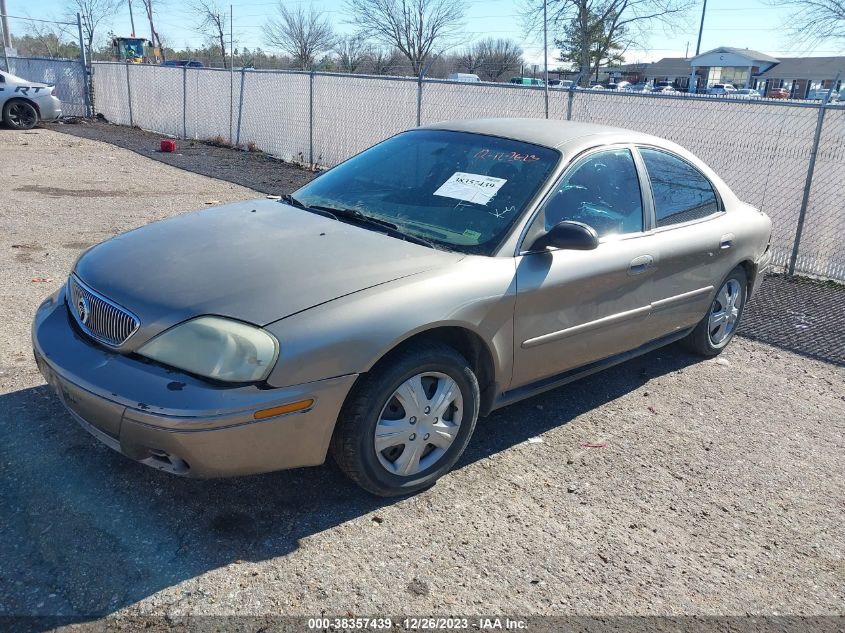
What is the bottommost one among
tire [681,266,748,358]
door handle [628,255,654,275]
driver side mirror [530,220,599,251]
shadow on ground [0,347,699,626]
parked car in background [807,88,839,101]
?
shadow on ground [0,347,699,626]

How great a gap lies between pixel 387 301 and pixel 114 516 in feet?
4.71

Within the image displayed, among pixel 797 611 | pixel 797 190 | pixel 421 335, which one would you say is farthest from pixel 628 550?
pixel 797 190

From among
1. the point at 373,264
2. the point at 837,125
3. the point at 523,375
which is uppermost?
the point at 837,125

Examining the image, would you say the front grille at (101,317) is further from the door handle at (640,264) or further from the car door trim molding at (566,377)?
the door handle at (640,264)

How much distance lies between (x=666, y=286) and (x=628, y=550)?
1864mm

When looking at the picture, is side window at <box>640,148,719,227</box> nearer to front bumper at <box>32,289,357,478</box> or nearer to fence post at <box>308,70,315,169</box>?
front bumper at <box>32,289,357,478</box>

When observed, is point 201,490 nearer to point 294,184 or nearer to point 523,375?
point 523,375

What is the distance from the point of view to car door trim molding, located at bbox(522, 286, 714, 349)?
3.71m

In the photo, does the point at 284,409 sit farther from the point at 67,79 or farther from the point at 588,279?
the point at 67,79

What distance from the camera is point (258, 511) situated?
314 centimetres

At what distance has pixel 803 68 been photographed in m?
60.1

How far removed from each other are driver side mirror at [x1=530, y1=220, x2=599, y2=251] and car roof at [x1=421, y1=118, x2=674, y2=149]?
0.66 metres

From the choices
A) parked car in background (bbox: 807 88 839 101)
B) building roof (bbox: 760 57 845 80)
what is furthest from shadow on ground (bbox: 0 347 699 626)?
building roof (bbox: 760 57 845 80)

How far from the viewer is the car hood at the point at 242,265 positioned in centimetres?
291
